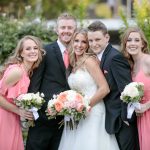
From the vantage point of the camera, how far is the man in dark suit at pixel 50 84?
7.21 metres

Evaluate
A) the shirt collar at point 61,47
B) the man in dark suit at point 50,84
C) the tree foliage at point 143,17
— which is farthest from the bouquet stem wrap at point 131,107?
the tree foliage at point 143,17

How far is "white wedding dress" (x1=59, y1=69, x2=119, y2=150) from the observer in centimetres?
698

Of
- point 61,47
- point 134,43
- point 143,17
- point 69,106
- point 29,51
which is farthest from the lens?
point 143,17

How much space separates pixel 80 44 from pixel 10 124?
55.2 inches

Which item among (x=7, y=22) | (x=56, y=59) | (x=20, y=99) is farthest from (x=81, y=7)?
(x=20, y=99)

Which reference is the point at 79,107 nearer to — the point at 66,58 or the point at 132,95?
the point at 132,95

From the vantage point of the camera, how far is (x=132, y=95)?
6.61m

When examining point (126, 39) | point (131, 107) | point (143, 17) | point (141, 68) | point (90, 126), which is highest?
point (143, 17)

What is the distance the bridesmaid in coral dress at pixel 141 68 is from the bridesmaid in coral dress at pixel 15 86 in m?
1.18

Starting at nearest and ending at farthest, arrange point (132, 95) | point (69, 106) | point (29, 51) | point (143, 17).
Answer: point (132, 95), point (69, 106), point (29, 51), point (143, 17)

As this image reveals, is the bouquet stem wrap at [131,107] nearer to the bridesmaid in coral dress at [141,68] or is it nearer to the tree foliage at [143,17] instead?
the bridesmaid in coral dress at [141,68]

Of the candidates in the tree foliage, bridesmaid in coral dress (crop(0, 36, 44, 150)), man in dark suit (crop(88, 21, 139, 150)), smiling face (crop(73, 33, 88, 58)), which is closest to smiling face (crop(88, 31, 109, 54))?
man in dark suit (crop(88, 21, 139, 150))

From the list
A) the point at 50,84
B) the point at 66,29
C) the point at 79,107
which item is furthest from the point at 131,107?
the point at 66,29

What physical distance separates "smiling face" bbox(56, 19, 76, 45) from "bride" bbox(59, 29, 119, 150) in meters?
0.30
